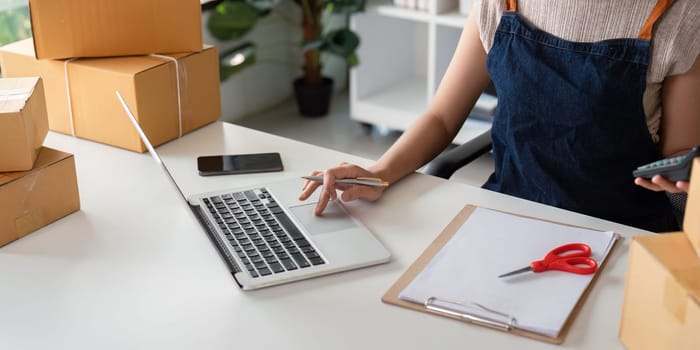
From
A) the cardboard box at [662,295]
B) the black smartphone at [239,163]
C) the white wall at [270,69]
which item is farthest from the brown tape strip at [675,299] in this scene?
the white wall at [270,69]

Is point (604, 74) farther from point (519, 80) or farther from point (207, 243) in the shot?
point (207, 243)

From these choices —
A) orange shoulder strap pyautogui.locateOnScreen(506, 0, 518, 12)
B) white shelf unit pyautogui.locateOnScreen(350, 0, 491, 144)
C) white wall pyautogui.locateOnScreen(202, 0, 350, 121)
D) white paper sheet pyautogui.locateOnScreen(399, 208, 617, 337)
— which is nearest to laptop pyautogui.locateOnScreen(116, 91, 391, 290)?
white paper sheet pyautogui.locateOnScreen(399, 208, 617, 337)

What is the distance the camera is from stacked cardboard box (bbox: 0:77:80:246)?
4.42ft

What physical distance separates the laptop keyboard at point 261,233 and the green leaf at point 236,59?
1.97 m

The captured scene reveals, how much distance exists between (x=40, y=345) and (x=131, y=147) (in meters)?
0.64

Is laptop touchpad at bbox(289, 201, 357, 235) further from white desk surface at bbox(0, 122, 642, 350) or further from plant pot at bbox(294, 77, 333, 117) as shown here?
plant pot at bbox(294, 77, 333, 117)

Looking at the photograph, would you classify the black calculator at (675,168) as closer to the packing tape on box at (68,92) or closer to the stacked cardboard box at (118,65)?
the stacked cardboard box at (118,65)

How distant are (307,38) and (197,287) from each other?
255 centimetres

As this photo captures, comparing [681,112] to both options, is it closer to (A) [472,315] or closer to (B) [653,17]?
(B) [653,17]

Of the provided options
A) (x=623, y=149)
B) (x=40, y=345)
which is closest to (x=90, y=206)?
(x=40, y=345)

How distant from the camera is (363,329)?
3.71 ft

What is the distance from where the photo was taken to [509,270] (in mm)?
1244

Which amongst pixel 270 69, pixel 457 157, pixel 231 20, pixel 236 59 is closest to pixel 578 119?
pixel 457 157

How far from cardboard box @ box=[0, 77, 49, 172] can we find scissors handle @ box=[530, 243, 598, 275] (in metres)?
0.81
